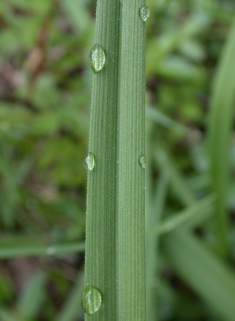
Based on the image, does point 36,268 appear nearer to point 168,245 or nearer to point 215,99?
point 168,245

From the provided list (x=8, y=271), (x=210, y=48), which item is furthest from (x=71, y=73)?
(x=8, y=271)

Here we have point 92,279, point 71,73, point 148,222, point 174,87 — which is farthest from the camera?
point 71,73

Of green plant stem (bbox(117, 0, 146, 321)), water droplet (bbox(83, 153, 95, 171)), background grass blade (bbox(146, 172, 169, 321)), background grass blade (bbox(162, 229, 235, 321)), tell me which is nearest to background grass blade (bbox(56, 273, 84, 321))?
background grass blade (bbox(146, 172, 169, 321))

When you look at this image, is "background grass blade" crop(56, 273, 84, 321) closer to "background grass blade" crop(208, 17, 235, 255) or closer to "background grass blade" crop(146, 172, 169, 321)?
"background grass blade" crop(146, 172, 169, 321)

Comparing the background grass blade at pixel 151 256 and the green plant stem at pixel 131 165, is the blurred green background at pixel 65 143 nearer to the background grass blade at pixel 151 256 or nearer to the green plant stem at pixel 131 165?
the background grass blade at pixel 151 256

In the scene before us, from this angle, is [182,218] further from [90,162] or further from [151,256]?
[90,162]
